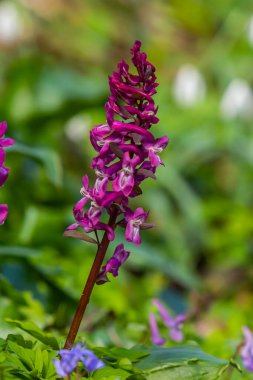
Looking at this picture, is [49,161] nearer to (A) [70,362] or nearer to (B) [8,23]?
(A) [70,362]

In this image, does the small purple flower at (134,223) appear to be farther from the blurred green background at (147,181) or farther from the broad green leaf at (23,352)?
the blurred green background at (147,181)

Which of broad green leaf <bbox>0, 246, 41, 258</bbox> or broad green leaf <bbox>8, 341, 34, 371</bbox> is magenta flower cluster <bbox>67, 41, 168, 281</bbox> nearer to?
broad green leaf <bbox>8, 341, 34, 371</bbox>

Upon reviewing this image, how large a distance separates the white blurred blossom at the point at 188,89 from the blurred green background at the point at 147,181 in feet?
0.04

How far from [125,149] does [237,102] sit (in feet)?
15.4

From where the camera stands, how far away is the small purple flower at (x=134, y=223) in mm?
1444

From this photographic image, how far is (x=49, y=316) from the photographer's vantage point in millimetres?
2355

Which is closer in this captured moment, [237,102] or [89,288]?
[89,288]

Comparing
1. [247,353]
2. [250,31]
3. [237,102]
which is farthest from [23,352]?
[250,31]

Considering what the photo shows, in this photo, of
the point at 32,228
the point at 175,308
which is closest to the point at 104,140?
the point at 32,228

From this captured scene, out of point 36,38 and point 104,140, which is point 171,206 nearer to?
point 36,38

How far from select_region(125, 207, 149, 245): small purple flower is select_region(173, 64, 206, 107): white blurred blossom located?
186 inches

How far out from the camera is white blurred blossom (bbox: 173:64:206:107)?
6156 millimetres

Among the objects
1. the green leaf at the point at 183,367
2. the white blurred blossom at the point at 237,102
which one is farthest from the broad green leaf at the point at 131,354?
the white blurred blossom at the point at 237,102

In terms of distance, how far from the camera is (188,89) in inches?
245
